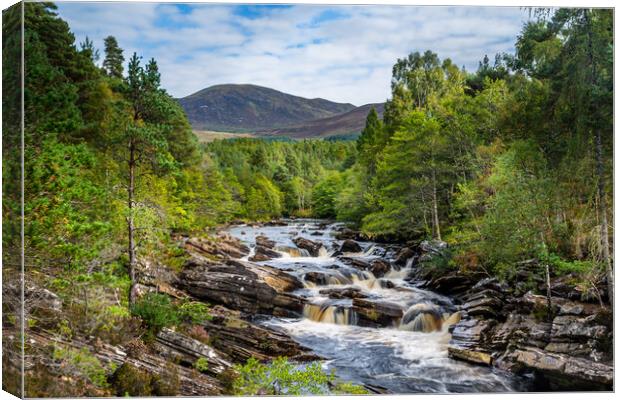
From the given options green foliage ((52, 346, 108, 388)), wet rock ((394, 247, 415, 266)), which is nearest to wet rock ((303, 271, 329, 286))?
wet rock ((394, 247, 415, 266))

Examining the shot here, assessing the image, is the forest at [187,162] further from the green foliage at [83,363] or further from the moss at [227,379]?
the moss at [227,379]

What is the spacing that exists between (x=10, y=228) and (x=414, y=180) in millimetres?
9298

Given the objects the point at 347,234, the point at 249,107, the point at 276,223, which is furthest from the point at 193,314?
the point at 347,234

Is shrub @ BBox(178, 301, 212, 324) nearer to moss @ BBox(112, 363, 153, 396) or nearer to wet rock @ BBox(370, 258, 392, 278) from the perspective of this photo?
moss @ BBox(112, 363, 153, 396)

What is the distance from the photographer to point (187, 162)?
9.80 metres

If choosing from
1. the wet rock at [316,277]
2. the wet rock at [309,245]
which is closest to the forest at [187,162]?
the wet rock at [316,277]

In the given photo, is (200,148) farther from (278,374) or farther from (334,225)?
(334,225)

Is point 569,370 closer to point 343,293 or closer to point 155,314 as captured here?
point 343,293

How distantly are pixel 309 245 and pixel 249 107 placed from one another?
25.3 ft

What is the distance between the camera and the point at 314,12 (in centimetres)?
685

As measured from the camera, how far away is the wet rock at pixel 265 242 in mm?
11555

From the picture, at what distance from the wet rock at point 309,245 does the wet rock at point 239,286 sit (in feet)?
11.6

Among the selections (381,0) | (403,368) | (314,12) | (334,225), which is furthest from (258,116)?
(334,225)

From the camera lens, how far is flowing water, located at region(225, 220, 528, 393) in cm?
709
